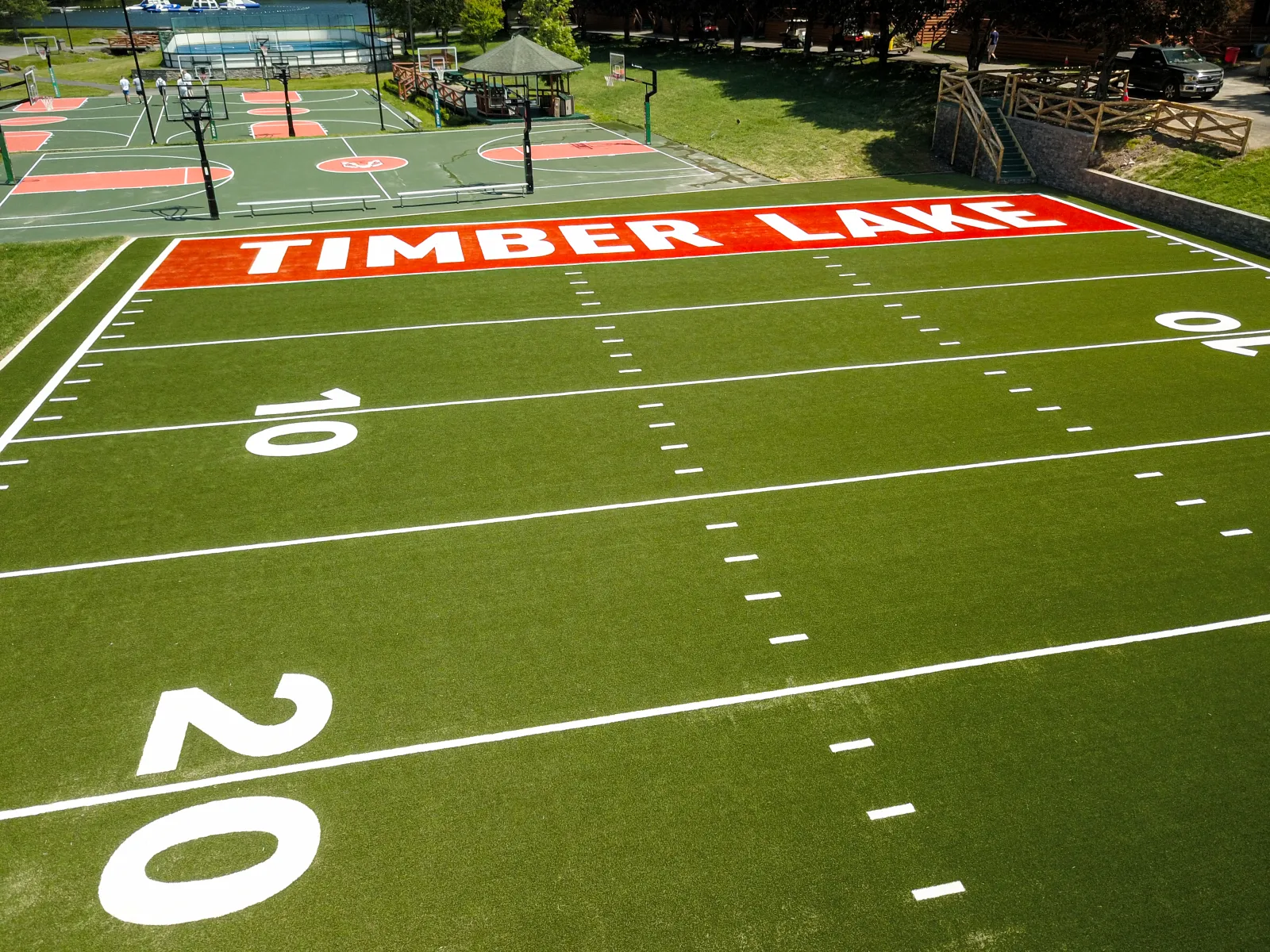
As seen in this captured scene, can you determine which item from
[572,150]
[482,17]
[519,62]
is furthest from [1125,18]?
[482,17]

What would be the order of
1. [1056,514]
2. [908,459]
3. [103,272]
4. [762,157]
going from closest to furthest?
[1056,514]
[908,459]
[103,272]
[762,157]

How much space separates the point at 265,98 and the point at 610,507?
53.6 m

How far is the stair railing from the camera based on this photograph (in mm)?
29078

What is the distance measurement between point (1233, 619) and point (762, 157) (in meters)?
26.6

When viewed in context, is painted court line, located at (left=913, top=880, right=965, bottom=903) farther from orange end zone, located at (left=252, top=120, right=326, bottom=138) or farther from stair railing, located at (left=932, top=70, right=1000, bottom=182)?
orange end zone, located at (left=252, top=120, right=326, bottom=138)

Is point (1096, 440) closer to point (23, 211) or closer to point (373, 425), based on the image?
point (373, 425)

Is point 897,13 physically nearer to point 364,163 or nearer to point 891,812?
point 364,163

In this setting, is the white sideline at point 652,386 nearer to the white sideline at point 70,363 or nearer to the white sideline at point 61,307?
the white sideline at point 70,363

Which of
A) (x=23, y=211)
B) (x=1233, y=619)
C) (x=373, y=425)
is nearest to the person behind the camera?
(x=1233, y=619)

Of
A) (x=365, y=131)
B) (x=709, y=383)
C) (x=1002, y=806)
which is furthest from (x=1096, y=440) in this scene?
(x=365, y=131)

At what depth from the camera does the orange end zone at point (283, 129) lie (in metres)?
43.1

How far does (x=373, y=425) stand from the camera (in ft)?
46.7

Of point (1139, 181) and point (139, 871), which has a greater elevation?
point (1139, 181)

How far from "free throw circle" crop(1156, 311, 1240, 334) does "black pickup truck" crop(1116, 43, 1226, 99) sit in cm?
2007
